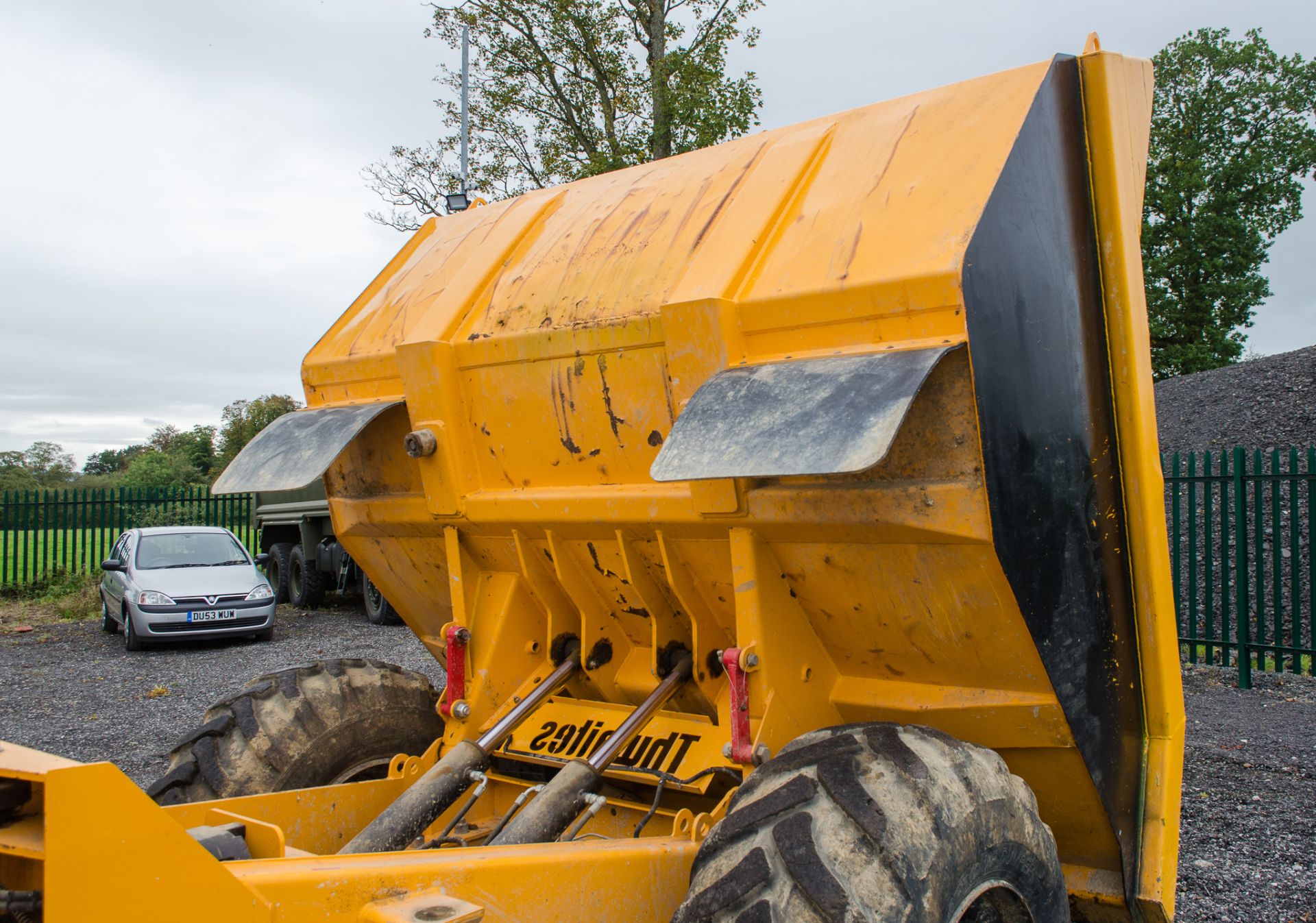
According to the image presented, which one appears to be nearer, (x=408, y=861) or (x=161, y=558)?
(x=408, y=861)

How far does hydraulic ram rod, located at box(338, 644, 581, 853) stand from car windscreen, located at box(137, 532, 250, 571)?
12363mm

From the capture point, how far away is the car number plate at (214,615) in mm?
13359

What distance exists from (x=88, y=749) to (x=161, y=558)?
7.29 m

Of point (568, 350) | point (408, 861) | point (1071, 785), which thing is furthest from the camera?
point (568, 350)

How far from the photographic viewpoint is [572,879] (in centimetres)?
240

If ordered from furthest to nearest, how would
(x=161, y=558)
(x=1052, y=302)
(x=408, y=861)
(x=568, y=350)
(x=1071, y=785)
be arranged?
(x=161, y=558)
(x=568, y=350)
(x=1071, y=785)
(x=1052, y=302)
(x=408, y=861)

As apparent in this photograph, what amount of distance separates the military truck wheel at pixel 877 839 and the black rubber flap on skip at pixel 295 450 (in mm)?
1789

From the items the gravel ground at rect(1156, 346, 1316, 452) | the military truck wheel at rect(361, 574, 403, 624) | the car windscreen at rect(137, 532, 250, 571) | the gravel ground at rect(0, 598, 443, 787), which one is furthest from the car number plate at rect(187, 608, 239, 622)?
the gravel ground at rect(1156, 346, 1316, 452)

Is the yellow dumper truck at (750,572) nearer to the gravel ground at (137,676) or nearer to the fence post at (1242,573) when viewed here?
the gravel ground at (137,676)

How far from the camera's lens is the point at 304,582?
17344mm

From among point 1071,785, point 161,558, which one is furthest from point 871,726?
point 161,558

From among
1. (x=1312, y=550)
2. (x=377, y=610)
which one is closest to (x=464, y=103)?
(x=377, y=610)

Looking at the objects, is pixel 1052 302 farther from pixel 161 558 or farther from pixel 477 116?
pixel 477 116

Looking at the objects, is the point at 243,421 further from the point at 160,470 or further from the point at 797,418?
the point at 797,418
